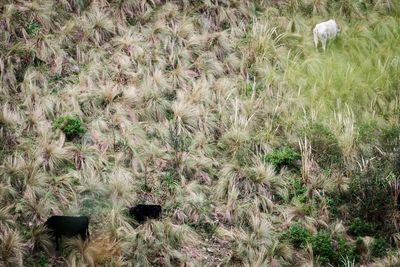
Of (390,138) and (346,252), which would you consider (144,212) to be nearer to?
(346,252)

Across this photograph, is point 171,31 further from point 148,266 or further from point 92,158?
point 148,266

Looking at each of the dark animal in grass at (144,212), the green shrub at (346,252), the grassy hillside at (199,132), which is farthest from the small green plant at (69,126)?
the green shrub at (346,252)

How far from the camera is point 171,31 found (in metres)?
9.26

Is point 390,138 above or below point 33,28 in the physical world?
below

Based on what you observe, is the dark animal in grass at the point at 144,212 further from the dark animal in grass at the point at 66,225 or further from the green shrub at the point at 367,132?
the green shrub at the point at 367,132

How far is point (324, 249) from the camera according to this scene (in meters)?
6.50

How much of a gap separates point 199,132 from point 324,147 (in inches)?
84.7

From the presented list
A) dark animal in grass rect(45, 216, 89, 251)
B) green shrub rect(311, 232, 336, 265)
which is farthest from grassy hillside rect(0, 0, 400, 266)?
dark animal in grass rect(45, 216, 89, 251)

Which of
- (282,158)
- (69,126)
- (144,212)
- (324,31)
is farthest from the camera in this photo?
(324,31)

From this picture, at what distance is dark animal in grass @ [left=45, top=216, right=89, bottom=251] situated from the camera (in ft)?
19.1

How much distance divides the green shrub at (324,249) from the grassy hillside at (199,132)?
0.06 ft

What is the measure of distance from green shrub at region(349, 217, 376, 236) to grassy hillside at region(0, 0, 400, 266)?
0.10ft

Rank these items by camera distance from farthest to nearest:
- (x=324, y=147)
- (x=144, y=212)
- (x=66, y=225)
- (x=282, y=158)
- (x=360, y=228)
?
(x=324, y=147) < (x=282, y=158) < (x=360, y=228) < (x=144, y=212) < (x=66, y=225)

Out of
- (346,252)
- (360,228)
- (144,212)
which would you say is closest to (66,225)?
(144,212)
